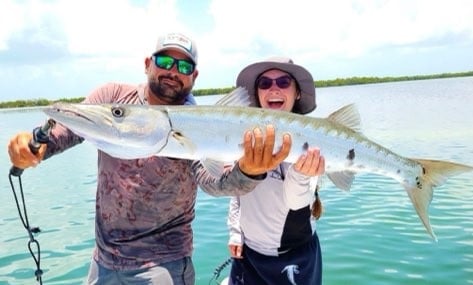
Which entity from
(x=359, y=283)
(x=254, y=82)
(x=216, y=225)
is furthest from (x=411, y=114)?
(x=254, y=82)

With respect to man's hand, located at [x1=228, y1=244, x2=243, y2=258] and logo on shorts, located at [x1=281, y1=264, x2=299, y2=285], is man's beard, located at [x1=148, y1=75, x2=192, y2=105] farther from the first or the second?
logo on shorts, located at [x1=281, y1=264, x2=299, y2=285]

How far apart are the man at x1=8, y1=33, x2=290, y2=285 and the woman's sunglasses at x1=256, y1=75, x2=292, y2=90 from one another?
1.65 feet

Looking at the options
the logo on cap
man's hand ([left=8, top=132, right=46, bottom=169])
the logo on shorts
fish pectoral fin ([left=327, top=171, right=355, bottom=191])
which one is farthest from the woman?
man's hand ([left=8, top=132, right=46, bottom=169])

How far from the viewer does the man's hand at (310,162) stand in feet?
9.10

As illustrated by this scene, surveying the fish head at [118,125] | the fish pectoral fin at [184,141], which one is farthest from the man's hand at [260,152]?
the fish head at [118,125]

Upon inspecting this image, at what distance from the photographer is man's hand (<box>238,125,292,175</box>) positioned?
2600 millimetres

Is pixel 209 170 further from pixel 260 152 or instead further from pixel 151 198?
pixel 151 198

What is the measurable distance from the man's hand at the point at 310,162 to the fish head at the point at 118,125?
2.62 feet

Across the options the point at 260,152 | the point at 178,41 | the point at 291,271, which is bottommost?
the point at 291,271

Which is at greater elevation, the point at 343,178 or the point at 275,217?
the point at 343,178

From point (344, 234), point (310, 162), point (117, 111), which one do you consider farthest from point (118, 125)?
point (344, 234)

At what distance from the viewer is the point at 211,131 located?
2617 mm

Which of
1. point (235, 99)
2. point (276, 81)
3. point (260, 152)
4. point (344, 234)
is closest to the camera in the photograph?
point (260, 152)

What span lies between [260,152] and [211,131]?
0.30 m
